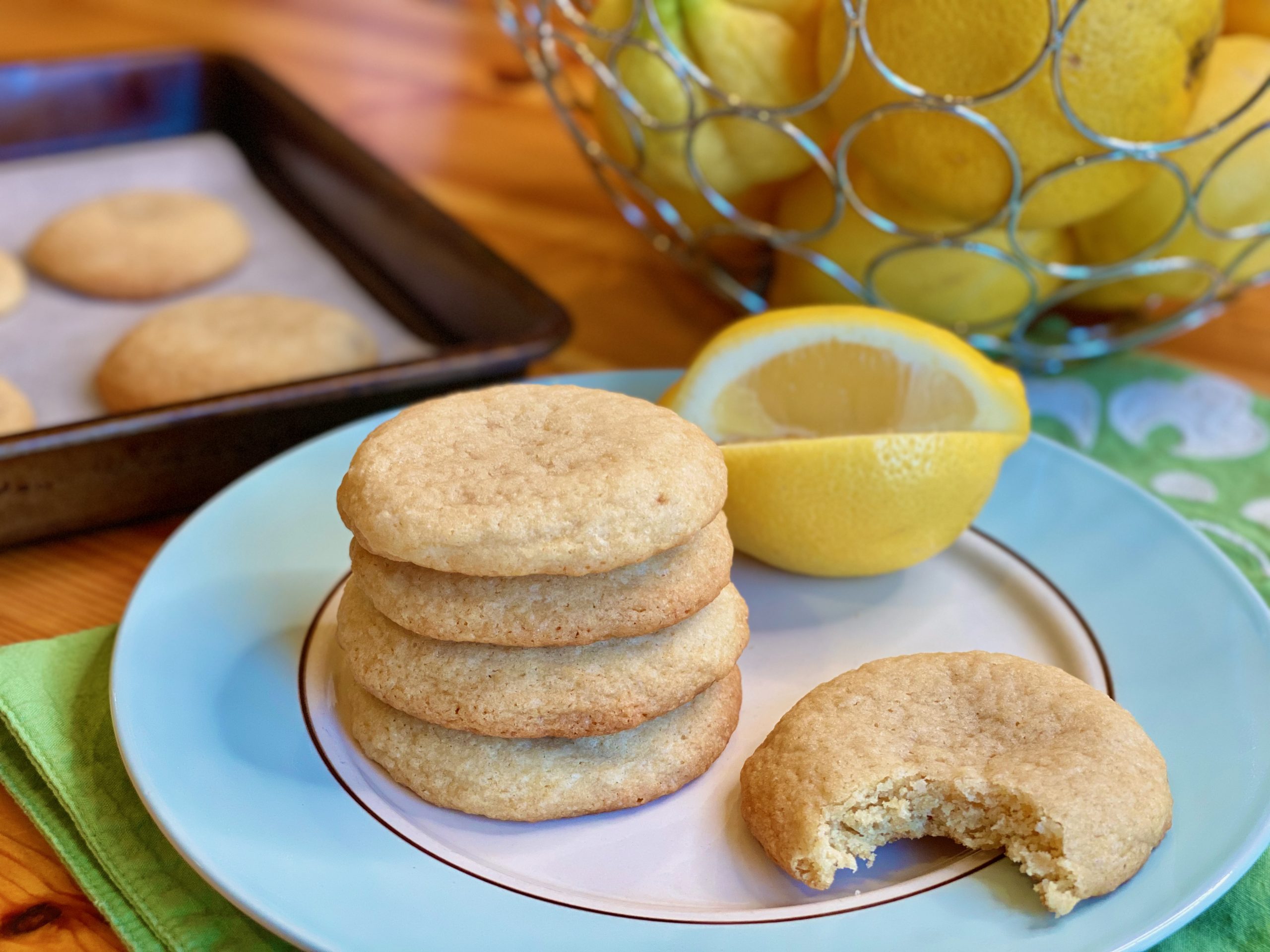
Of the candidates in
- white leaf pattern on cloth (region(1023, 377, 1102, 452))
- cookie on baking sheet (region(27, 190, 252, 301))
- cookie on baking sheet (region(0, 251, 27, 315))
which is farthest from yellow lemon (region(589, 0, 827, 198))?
cookie on baking sheet (region(0, 251, 27, 315))

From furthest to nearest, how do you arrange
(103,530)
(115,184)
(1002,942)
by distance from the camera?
(115,184) < (103,530) < (1002,942)

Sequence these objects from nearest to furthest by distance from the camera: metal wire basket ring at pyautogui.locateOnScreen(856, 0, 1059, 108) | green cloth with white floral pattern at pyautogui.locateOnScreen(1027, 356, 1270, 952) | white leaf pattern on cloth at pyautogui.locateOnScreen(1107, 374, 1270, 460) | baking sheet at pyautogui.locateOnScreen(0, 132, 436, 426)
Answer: metal wire basket ring at pyautogui.locateOnScreen(856, 0, 1059, 108), green cloth with white floral pattern at pyautogui.locateOnScreen(1027, 356, 1270, 952), white leaf pattern on cloth at pyautogui.locateOnScreen(1107, 374, 1270, 460), baking sheet at pyautogui.locateOnScreen(0, 132, 436, 426)

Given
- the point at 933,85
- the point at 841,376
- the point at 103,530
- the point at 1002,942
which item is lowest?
the point at 103,530

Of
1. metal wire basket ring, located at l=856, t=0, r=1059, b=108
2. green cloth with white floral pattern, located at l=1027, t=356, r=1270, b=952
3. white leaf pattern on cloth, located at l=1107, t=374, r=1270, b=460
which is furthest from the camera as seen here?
white leaf pattern on cloth, located at l=1107, t=374, r=1270, b=460

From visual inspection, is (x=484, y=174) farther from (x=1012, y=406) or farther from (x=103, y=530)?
(x=1012, y=406)

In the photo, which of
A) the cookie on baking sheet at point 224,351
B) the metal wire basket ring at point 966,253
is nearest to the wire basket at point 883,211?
the metal wire basket ring at point 966,253

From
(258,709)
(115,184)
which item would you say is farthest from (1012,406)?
(115,184)

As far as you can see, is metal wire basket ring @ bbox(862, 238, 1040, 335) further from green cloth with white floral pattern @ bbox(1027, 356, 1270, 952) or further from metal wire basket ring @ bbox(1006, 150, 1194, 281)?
green cloth with white floral pattern @ bbox(1027, 356, 1270, 952)

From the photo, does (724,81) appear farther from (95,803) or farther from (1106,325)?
(95,803)
